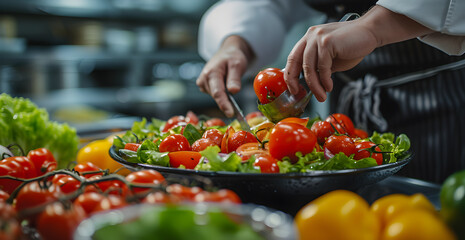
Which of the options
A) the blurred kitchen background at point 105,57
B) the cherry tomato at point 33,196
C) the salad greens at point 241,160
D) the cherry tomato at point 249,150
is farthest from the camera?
the blurred kitchen background at point 105,57

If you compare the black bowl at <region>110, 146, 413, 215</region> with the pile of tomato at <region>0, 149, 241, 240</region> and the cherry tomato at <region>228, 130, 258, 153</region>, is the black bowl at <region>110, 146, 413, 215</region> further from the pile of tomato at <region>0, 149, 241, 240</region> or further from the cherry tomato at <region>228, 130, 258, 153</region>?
the cherry tomato at <region>228, 130, 258, 153</region>

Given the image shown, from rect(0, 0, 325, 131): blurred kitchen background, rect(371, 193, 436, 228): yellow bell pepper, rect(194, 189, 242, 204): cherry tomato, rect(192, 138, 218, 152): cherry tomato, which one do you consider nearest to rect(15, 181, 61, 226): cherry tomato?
rect(194, 189, 242, 204): cherry tomato

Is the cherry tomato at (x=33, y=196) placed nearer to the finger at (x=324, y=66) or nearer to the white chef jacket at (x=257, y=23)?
the finger at (x=324, y=66)

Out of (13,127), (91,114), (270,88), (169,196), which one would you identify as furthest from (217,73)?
(91,114)

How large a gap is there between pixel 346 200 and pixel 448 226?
0.17 metres

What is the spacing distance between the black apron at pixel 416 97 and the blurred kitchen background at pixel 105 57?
1.79 meters

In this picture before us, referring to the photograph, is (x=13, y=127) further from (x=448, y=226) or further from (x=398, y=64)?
(x=398, y=64)

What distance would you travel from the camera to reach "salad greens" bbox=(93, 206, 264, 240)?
0.46 m

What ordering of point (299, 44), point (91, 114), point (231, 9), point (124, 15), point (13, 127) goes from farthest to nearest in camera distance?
1. point (124, 15)
2. point (91, 114)
3. point (231, 9)
4. point (13, 127)
5. point (299, 44)

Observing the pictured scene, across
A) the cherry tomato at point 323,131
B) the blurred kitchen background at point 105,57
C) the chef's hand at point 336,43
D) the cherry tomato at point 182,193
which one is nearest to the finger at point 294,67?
the chef's hand at point 336,43

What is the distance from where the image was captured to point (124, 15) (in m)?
4.26

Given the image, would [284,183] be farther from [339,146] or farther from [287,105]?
[287,105]

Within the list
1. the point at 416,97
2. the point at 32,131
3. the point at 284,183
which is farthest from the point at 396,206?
the point at 416,97

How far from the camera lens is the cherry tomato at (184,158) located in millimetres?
966
